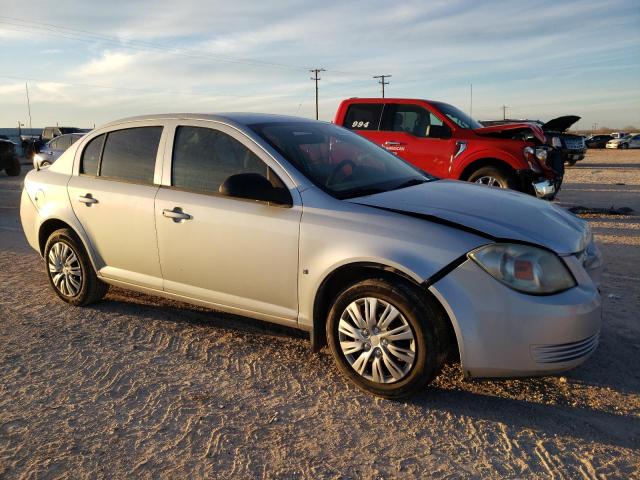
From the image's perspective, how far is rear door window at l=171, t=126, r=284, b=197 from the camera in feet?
12.5

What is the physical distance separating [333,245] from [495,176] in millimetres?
6186

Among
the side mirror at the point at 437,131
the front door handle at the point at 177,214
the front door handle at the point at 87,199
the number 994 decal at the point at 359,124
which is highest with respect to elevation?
the number 994 decal at the point at 359,124

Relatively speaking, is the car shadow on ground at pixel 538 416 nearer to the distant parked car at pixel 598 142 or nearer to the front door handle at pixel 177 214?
the front door handle at pixel 177 214

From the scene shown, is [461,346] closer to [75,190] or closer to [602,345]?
[602,345]

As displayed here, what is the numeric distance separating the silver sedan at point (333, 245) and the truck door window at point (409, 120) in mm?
5031

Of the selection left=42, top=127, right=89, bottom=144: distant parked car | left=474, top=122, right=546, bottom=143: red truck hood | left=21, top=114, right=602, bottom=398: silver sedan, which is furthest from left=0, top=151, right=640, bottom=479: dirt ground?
left=42, top=127, right=89, bottom=144: distant parked car

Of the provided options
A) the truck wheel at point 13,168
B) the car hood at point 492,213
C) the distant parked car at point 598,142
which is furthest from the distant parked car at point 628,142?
the car hood at point 492,213

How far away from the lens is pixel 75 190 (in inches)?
183

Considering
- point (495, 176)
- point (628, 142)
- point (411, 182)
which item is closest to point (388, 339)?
point (411, 182)

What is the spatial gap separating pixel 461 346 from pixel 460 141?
258 inches

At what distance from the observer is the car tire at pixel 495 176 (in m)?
8.70

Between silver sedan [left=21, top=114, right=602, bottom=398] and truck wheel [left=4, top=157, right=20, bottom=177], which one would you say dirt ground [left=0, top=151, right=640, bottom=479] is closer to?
silver sedan [left=21, top=114, right=602, bottom=398]

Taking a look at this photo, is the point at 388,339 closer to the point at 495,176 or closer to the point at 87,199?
the point at 87,199

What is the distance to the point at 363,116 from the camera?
392 inches
